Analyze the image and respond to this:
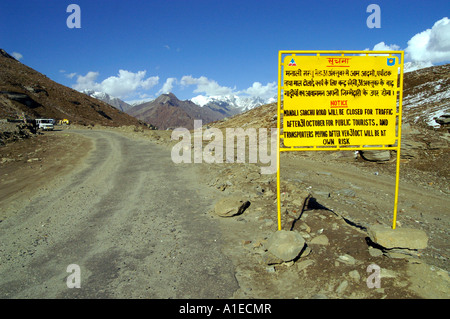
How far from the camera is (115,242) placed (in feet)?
22.0

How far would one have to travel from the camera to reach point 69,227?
25.3 ft

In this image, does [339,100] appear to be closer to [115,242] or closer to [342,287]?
[342,287]

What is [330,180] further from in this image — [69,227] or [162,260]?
[69,227]

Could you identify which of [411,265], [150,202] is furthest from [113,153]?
[411,265]

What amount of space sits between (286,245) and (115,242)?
4312mm

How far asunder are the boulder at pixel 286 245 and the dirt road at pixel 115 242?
1021 mm

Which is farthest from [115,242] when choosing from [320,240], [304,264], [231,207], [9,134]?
[9,134]

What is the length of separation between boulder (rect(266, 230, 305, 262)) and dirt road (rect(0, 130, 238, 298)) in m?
1.02

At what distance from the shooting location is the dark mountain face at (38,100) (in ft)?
238

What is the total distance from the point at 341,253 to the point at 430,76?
127 feet

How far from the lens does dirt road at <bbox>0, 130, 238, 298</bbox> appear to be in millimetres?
4906

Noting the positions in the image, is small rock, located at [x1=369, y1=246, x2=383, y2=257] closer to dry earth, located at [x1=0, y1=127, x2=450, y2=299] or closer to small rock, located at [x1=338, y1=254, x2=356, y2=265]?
dry earth, located at [x1=0, y1=127, x2=450, y2=299]

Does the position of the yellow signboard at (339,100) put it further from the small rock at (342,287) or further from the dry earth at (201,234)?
the small rock at (342,287)

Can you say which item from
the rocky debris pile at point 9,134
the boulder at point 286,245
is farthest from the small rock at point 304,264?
the rocky debris pile at point 9,134
